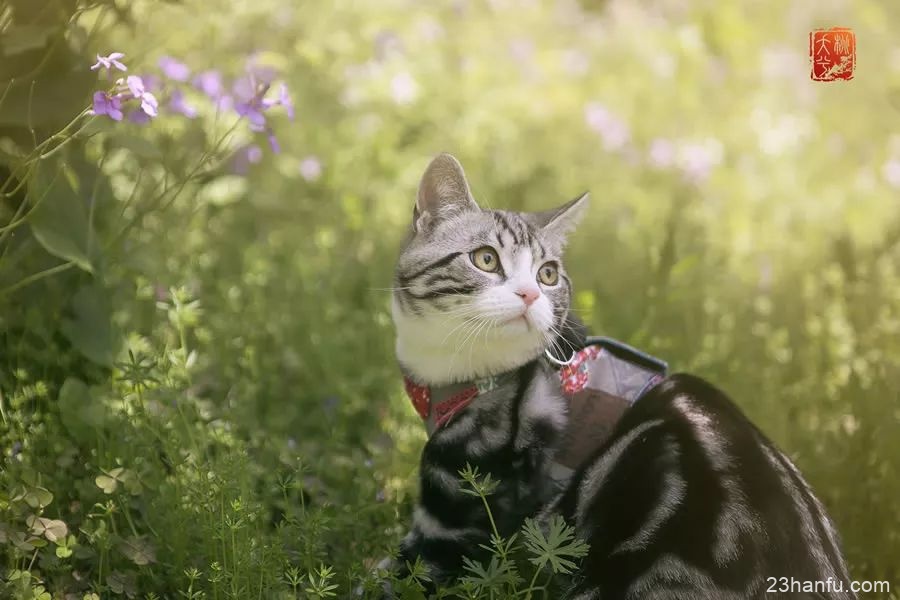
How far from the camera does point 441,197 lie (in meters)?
2.66

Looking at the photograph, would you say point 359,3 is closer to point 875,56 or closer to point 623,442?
point 875,56

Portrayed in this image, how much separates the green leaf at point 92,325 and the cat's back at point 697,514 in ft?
4.62

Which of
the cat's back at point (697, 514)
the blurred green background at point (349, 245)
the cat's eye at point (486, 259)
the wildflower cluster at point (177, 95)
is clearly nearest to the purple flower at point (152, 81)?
the wildflower cluster at point (177, 95)

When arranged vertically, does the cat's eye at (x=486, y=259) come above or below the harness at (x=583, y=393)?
above

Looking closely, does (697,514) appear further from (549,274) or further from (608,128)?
(608,128)

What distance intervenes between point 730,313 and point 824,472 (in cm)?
116

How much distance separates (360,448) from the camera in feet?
10.9

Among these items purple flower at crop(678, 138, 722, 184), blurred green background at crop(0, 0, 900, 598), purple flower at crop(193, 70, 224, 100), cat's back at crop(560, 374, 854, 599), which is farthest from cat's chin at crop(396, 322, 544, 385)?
purple flower at crop(678, 138, 722, 184)

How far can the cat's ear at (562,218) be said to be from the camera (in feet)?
8.82

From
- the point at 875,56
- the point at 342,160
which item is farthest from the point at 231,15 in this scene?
the point at 875,56

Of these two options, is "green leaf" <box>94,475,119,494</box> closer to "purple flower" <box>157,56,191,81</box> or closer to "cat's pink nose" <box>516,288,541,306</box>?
"cat's pink nose" <box>516,288,541,306</box>

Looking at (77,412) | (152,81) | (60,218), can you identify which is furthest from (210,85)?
(77,412)

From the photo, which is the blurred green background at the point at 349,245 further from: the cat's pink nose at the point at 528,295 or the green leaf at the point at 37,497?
the cat's pink nose at the point at 528,295

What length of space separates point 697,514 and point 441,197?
1124 millimetres
